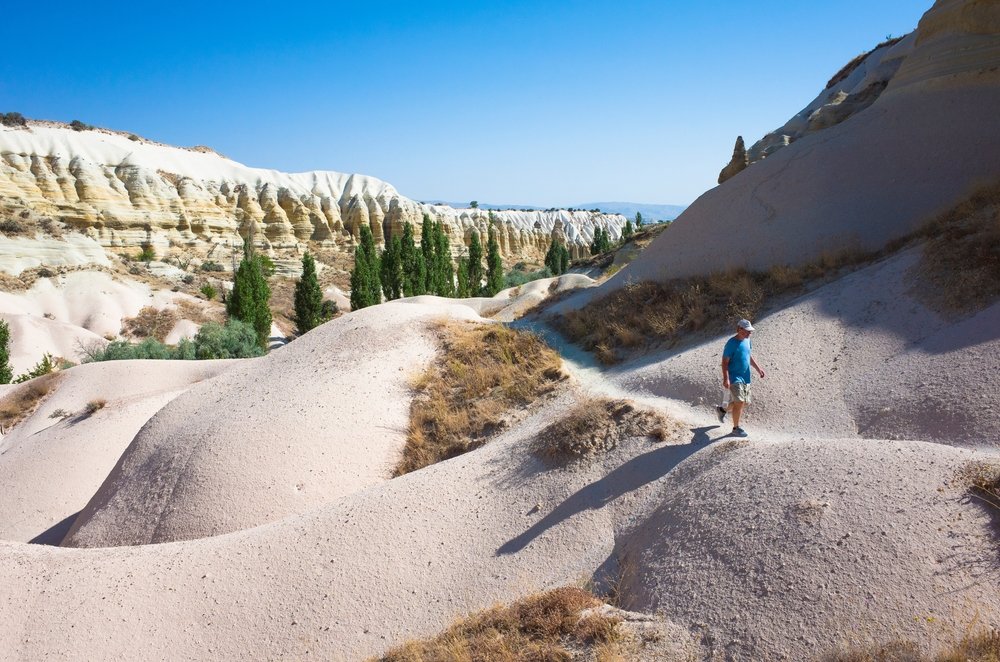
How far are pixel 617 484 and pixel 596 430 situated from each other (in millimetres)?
1011

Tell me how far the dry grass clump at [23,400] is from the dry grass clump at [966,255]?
2436cm

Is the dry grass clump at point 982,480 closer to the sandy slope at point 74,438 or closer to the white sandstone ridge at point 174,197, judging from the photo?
the sandy slope at point 74,438

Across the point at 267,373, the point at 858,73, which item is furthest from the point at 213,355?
the point at 858,73

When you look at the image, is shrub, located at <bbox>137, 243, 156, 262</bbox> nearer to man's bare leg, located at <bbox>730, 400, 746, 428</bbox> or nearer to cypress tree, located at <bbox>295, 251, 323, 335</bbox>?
cypress tree, located at <bbox>295, 251, 323, 335</bbox>

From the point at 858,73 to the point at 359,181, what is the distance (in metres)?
79.5

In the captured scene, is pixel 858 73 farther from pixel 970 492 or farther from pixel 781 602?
pixel 781 602

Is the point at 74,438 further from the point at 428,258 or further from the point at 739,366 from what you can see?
the point at 428,258

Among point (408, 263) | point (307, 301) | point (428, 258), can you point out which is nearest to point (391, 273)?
point (408, 263)

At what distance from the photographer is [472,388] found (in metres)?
11.5

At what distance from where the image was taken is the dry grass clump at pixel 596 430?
804 centimetres

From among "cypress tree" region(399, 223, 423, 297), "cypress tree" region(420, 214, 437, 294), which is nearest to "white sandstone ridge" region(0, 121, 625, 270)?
"cypress tree" region(420, 214, 437, 294)

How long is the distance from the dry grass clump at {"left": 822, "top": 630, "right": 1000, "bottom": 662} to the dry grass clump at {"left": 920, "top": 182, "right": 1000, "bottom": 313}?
5.91 metres

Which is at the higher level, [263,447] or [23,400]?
[263,447]

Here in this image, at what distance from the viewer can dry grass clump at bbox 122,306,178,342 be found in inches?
1387
